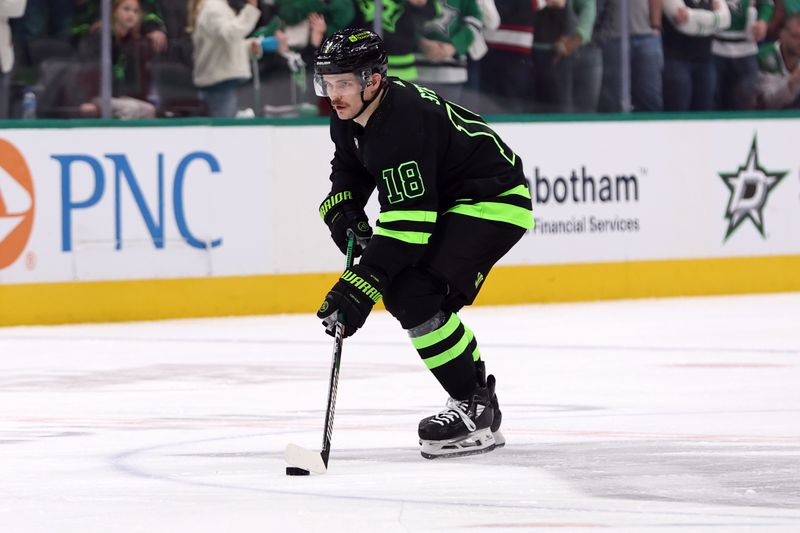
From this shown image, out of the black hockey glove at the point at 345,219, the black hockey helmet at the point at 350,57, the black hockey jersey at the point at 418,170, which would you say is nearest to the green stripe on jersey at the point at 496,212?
the black hockey jersey at the point at 418,170

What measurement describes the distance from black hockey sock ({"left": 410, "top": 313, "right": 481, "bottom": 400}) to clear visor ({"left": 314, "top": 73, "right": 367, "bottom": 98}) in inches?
27.3

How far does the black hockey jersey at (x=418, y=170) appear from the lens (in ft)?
14.8

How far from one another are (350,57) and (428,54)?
5836mm

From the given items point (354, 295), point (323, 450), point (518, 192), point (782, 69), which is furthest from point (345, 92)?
point (782, 69)

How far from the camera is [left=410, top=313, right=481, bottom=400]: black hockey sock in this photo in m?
4.75

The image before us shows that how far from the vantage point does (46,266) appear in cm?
936

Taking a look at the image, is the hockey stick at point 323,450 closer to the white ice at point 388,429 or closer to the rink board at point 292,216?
the white ice at point 388,429

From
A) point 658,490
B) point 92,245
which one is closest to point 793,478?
point 658,490

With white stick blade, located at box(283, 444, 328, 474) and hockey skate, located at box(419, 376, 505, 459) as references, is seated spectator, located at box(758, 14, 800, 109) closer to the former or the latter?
hockey skate, located at box(419, 376, 505, 459)

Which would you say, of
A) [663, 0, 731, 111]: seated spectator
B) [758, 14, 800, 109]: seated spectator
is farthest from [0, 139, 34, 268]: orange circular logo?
[758, 14, 800, 109]: seated spectator

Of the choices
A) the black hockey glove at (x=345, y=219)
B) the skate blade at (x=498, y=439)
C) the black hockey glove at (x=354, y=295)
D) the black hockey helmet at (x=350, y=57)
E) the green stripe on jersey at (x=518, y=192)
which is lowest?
the skate blade at (x=498, y=439)

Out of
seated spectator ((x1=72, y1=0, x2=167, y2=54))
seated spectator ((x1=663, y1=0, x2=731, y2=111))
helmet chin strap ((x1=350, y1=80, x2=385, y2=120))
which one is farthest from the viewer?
seated spectator ((x1=663, y1=0, x2=731, y2=111))

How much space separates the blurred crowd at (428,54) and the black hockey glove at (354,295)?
5.23 metres

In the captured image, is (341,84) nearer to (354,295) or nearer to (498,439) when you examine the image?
(354,295)
